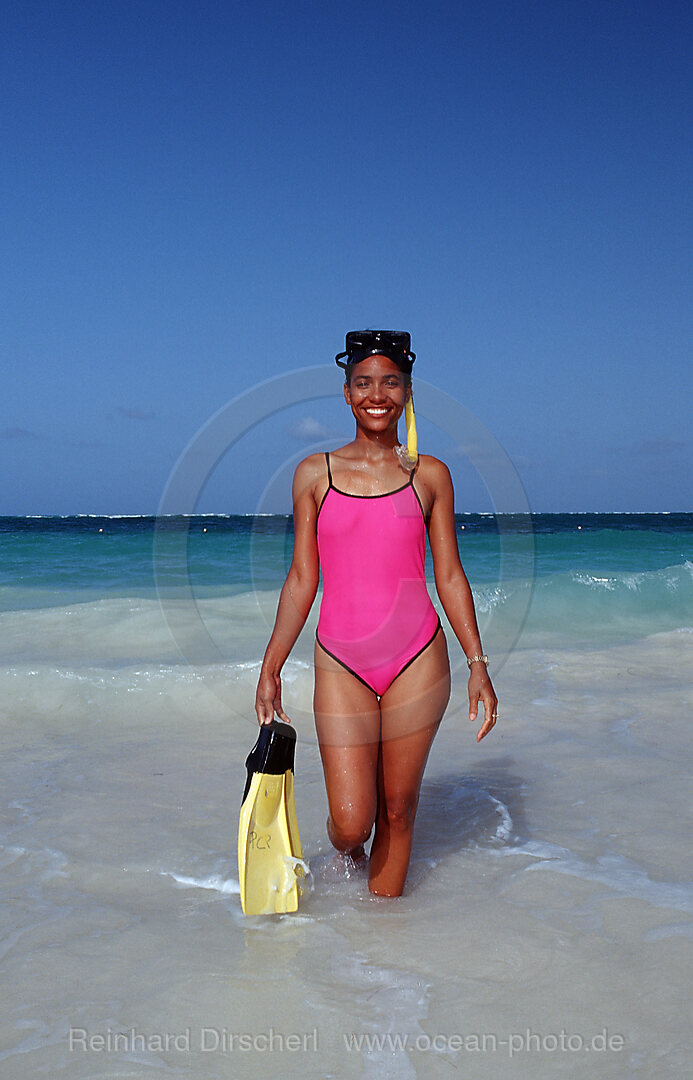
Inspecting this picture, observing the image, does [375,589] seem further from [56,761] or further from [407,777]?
[56,761]

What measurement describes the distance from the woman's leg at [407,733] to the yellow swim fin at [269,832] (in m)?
0.39

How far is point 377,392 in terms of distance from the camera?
12.2ft

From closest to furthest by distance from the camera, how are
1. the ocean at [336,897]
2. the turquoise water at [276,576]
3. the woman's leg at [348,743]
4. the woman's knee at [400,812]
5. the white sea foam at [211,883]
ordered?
the ocean at [336,897]
the woman's leg at [348,743]
the woman's knee at [400,812]
the white sea foam at [211,883]
the turquoise water at [276,576]

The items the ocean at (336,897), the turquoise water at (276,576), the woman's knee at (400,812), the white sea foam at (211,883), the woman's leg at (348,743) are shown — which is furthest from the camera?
the turquoise water at (276,576)

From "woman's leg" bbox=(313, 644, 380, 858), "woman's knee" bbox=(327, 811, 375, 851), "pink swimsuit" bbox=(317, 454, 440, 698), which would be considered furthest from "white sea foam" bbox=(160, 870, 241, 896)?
"pink swimsuit" bbox=(317, 454, 440, 698)

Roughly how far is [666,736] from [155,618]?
23.9 feet

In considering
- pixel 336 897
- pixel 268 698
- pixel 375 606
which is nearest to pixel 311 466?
pixel 375 606

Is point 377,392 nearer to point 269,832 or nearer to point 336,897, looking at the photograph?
point 269,832

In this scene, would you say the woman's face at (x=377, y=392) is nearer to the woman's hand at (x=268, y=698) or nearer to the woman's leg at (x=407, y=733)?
the woman's leg at (x=407, y=733)

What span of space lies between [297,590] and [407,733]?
29.4 inches

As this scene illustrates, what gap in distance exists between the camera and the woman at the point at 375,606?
3645 millimetres

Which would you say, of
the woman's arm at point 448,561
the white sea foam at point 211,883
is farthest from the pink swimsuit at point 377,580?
the white sea foam at point 211,883

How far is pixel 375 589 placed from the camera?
3656 mm

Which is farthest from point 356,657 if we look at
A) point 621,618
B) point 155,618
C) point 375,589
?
point 621,618
